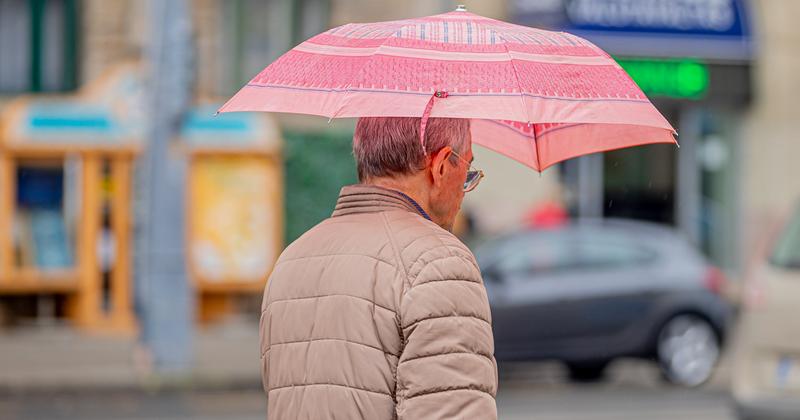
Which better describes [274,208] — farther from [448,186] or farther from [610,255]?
[448,186]

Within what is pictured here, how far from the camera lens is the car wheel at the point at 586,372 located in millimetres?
13648

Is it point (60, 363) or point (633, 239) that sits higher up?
point (633, 239)

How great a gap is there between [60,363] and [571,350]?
17.1 feet

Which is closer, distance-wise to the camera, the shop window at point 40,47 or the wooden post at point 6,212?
the wooden post at point 6,212

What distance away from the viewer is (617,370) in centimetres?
1478

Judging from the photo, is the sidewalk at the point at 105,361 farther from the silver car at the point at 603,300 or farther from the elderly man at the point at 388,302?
the elderly man at the point at 388,302

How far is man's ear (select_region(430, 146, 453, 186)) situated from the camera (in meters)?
2.74

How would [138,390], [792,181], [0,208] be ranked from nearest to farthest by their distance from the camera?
[138,390] < [0,208] < [792,181]

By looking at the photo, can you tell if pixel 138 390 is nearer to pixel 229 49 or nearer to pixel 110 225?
pixel 110 225

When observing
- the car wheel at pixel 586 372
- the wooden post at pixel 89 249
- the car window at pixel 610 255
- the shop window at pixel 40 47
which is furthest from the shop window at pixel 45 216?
the car window at pixel 610 255

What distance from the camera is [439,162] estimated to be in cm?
274

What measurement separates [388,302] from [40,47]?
1683 centimetres

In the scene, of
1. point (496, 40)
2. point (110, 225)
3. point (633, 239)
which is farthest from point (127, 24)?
point (496, 40)

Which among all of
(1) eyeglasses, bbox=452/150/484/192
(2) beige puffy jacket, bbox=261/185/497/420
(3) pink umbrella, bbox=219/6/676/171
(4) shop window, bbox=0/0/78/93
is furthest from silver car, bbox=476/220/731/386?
(2) beige puffy jacket, bbox=261/185/497/420
